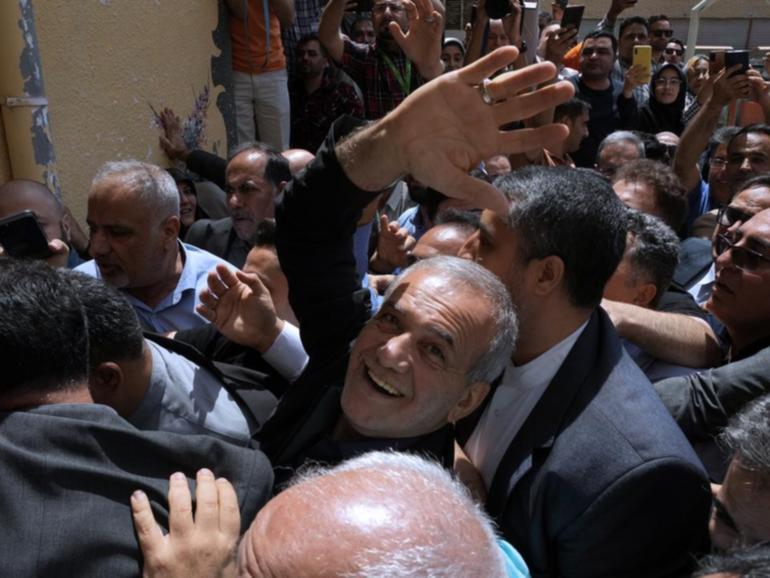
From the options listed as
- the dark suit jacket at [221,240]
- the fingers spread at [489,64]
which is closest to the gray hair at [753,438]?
the fingers spread at [489,64]

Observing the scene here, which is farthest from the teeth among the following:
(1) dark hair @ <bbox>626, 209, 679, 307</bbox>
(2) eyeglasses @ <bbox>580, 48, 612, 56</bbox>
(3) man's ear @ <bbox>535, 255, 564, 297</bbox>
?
(2) eyeglasses @ <bbox>580, 48, 612, 56</bbox>

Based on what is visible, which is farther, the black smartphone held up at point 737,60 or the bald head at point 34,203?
the black smartphone held up at point 737,60

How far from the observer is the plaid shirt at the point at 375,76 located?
5.80 m

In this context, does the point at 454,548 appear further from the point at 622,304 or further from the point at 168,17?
the point at 168,17

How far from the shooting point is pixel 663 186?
356 cm

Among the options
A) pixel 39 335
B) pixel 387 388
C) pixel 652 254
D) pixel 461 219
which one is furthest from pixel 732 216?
pixel 39 335

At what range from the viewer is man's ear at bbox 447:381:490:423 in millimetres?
1773

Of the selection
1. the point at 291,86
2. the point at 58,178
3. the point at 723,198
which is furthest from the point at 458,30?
the point at 58,178

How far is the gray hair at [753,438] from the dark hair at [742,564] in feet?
1.42

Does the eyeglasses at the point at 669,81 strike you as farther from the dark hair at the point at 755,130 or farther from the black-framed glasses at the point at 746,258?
the black-framed glasses at the point at 746,258

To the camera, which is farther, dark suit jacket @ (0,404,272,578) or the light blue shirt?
the light blue shirt

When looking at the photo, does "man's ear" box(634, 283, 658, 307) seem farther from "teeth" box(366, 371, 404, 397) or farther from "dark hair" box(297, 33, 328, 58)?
"dark hair" box(297, 33, 328, 58)

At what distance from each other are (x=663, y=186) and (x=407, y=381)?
2331 millimetres

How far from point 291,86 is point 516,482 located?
15.9ft
